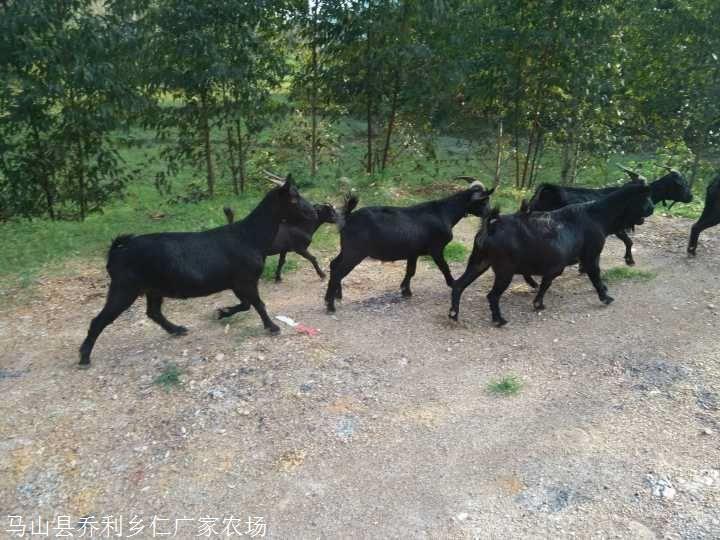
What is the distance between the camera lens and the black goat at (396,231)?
7363 millimetres

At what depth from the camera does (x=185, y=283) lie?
6.29m

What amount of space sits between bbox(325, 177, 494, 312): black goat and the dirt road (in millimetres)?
543

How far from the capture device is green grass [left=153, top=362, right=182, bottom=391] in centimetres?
585

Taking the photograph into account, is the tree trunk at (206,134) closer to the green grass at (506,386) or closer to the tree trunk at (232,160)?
the tree trunk at (232,160)

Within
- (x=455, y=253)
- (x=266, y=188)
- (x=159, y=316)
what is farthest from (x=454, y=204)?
(x=266, y=188)

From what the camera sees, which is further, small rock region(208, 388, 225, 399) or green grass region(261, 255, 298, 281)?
green grass region(261, 255, 298, 281)

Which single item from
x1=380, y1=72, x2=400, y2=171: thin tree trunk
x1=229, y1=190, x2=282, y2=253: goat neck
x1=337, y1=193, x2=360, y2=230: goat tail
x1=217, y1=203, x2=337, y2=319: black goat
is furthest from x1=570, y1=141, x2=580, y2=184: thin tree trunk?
x1=229, y1=190, x2=282, y2=253: goat neck

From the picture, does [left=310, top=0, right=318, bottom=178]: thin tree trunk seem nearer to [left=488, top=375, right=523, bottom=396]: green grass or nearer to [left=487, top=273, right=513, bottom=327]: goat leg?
[left=487, top=273, right=513, bottom=327]: goat leg

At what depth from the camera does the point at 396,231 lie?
742cm

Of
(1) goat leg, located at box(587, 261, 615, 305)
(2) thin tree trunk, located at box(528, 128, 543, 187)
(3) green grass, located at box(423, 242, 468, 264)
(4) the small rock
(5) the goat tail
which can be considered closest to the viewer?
(4) the small rock

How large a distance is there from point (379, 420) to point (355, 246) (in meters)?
2.54

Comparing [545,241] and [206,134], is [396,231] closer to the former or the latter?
[545,241]

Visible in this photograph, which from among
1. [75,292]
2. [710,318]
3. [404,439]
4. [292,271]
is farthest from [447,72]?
[404,439]

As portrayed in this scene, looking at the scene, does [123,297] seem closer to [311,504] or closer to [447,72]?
[311,504]
